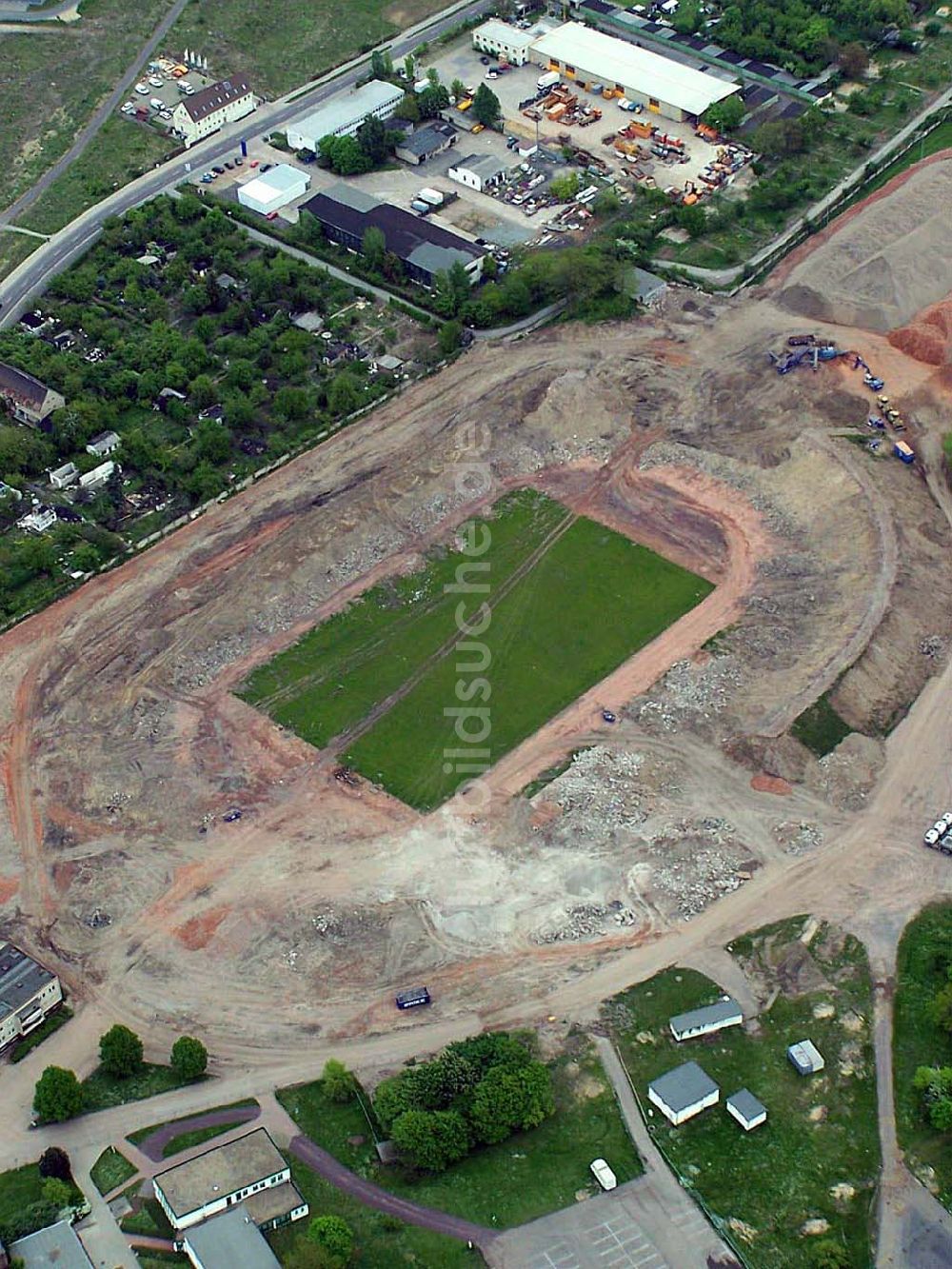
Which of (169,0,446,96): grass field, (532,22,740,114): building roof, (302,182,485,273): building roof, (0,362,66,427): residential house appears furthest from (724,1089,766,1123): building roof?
(169,0,446,96): grass field

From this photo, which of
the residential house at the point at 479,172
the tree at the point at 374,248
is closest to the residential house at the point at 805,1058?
the tree at the point at 374,248

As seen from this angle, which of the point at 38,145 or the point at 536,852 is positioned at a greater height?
the point at 38,145

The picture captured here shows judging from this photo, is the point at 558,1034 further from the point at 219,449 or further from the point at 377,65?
the point at 377,65

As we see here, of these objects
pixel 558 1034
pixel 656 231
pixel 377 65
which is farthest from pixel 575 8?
pixel 558 1034

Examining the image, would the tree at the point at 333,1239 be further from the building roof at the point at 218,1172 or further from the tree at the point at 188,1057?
the tree at the point at 188,1057

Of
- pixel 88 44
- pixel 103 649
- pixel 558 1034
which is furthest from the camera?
pixel 88 44

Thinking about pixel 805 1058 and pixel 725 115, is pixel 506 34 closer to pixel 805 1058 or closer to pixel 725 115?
pixel 725 115
